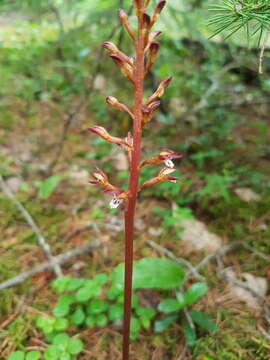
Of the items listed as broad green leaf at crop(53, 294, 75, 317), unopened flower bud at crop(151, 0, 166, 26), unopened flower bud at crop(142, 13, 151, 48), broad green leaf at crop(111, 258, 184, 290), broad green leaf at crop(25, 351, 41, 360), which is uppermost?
unopened flower bud at crop(151, 0, 166, 26)

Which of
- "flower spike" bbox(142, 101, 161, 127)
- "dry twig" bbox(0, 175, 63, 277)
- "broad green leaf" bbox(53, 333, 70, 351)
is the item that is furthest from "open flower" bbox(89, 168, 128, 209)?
"dry twig" bbox(0, 175, 63, 277)

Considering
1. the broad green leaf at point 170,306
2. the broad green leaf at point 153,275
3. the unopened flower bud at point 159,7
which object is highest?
the unopened flower bud at point 159,7

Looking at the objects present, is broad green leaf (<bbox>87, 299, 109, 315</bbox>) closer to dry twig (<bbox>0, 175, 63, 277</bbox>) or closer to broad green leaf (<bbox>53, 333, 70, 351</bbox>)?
broad green leaf (<bbox>53, 333, 70, 351</bbox>)

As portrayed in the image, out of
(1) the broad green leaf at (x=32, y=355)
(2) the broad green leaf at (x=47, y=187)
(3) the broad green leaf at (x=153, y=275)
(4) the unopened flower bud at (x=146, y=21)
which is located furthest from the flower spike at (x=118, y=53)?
(2) the broad green leaf at (x=47, y=187)

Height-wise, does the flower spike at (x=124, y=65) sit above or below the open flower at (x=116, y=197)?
above

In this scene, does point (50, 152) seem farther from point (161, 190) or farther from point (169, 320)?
point (169, 320)

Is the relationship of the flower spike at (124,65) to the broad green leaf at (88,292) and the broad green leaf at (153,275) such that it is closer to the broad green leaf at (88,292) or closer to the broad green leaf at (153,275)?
the broad green leaf at (153,275)
